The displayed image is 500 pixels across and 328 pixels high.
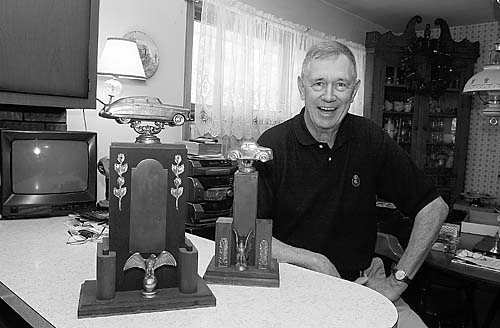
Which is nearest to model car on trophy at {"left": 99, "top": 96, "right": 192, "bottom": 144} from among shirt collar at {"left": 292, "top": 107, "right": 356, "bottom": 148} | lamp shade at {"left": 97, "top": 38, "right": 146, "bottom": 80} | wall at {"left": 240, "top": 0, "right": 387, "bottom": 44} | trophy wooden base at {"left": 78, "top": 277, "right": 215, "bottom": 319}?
trophy wooden base at {"left": 78, "top": 277, "right": 215, "bottom": 319}

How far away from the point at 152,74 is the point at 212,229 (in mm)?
1062

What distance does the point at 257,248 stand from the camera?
3.74 ft

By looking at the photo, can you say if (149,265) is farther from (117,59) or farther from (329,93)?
(117,59)

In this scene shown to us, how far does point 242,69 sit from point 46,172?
6.40 feet

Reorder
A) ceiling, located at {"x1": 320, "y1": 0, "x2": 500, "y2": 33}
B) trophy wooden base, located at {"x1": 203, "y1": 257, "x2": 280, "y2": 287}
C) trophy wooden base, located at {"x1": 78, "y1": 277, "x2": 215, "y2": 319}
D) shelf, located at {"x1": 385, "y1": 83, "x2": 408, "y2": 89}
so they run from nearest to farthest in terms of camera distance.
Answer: trophy wooden base, located at {"x1": 78, "y1": 277, "x2": 215, "y2": 319}
trophy wooden base, located at {"x1": 203, "y1": 257, "x2": 280, "y2": 287}
ceiling, located at {"x1": 320, "y1": 0, "x2": 500, "y2": 33}
shelf, located at {"x1": 385, "y1": 83, "x2": 408, "y2": 89}

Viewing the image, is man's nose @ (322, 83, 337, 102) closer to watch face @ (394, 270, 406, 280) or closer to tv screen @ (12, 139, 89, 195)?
watch face @ (394, 270, 406, 280)

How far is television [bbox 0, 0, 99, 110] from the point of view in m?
1.76

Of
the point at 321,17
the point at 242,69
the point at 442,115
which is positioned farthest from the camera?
the point at 442,115

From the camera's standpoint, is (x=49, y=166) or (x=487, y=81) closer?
(x=49, y=166)

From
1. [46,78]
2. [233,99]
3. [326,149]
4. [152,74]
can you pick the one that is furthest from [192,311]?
[233,99]

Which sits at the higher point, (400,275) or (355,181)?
(355,181)

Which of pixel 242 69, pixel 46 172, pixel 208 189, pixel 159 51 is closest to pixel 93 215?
pixel 46 172

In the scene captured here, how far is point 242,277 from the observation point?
1.12 m

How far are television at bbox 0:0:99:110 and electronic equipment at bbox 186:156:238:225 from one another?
30.1 inches
